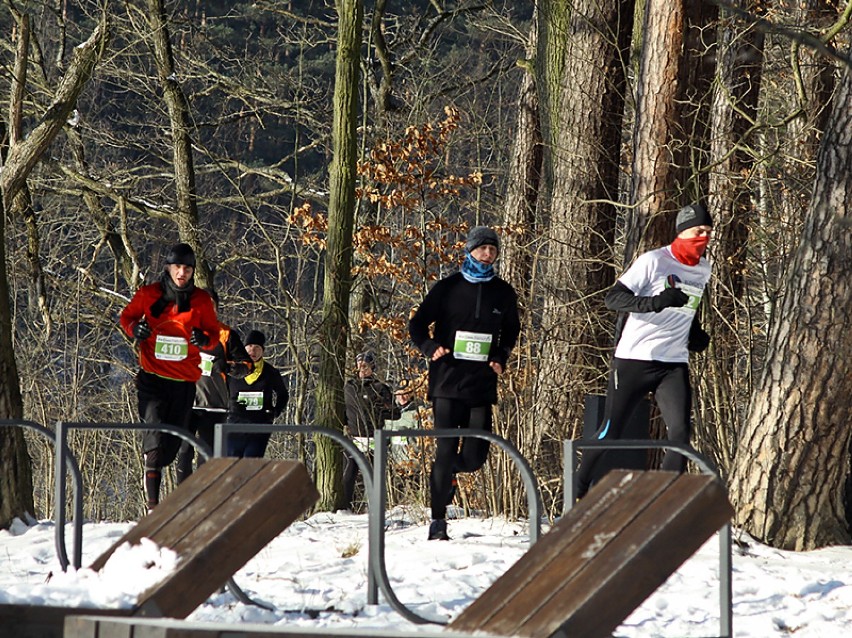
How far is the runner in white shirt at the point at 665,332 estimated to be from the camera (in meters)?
8.42

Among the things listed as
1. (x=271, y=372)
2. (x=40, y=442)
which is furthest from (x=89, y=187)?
(x=271, y=372)

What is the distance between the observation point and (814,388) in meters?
9.25

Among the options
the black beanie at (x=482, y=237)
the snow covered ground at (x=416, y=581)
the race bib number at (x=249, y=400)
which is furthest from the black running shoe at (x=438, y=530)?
the race bib number at (x=249, y=400)

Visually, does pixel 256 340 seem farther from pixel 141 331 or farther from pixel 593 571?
pixel 593 571

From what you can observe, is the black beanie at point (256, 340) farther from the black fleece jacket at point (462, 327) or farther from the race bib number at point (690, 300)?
the race bib number at point (690, 300)

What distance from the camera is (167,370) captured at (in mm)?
9883

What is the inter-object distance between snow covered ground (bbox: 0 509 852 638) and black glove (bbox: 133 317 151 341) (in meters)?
1.31

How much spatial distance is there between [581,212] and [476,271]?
14.5 feet

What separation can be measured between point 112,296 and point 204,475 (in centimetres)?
1725

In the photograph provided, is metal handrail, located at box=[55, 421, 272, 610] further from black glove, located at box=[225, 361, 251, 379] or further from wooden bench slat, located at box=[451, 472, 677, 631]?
black glove, located at box=[225, 361, 251, 379]

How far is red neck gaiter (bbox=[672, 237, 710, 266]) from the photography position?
843 cm

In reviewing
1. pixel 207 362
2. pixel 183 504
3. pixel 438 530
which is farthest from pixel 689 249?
pixel 207 362

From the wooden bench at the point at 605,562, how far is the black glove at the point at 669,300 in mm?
3571

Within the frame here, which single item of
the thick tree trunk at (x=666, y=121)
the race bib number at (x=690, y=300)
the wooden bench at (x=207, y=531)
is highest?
the thick tree trunk at (x=666, y=121)
